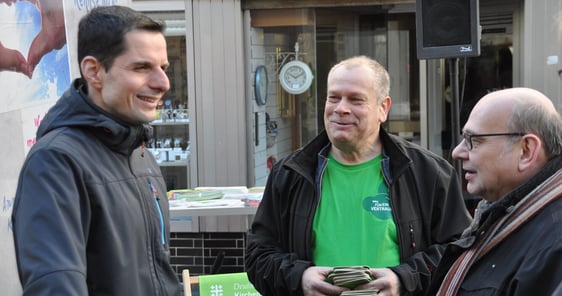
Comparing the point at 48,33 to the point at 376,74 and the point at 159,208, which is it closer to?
the point at 159,208

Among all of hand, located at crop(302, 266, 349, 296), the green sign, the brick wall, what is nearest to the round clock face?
the brick wall

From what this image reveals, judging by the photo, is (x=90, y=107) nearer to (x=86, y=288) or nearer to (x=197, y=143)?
Result: (x=86, y=288)

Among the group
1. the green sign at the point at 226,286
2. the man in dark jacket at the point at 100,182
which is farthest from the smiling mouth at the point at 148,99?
the green sign at the point at 226,286

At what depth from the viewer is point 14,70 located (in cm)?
275

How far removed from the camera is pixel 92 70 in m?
2.15

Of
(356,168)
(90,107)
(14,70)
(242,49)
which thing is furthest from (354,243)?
(242,49)

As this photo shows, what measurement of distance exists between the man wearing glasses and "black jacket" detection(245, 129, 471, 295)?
511mm

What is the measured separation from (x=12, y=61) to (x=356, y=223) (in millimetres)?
1518

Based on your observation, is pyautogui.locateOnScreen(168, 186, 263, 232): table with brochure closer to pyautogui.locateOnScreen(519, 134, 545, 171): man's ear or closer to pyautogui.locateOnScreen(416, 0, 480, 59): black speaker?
pyautogui.locateOnScreen(416, 0, 480, 59): black speaker

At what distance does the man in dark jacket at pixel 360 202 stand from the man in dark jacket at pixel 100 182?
29.7 inches

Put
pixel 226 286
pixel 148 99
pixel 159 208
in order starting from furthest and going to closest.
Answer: pixel 226 286 → pixel 159 208 → pixel 148 99

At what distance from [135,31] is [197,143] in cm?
520

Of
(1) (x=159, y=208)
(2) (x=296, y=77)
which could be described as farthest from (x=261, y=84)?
(1) (x=159, y=208)

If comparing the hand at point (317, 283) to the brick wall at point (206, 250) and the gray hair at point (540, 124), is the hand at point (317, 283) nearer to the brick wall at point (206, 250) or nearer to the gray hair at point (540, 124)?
the gray hair at point (540, 124)
